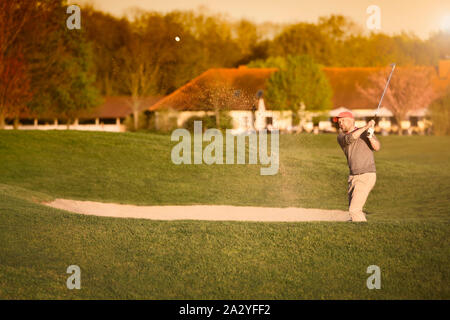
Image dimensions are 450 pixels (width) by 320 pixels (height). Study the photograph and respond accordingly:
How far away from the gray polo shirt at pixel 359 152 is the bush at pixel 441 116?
42813 millimetres

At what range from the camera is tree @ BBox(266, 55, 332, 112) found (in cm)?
5278

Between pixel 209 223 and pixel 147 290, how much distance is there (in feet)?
11.8

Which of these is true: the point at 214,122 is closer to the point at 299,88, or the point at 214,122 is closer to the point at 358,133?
the point at 299,88

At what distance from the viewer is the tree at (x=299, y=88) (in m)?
52.8

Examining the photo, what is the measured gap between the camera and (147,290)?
864 centimetres

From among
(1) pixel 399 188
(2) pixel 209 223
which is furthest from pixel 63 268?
(1) pixel 399 188

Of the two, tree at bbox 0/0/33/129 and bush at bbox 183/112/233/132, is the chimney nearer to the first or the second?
bush at bbox 183/112/233/132

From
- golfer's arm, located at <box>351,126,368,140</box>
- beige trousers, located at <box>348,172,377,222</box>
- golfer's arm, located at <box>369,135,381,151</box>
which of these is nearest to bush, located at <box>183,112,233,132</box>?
beige trousers, located at <box>348,172,377,222</box>

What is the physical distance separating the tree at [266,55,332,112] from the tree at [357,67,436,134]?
7466mm

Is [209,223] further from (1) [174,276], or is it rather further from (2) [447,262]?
(2) [447,262]

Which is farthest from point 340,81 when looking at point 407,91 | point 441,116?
point 441,116

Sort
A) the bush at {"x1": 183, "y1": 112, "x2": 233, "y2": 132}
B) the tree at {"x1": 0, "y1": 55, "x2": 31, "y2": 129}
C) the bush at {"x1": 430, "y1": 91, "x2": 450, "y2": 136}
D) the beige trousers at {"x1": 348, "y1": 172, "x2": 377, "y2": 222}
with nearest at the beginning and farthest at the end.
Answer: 1. the beige trousers at {"x1": 348, "y1": 172, "x2": 377, "y2": 222}
2. the bush at {"x1": 183, "y1": 112, "x2": 233, "y2": 132}
3. the tree at {"x1": 0, "y1": 55, "x2": 31, "y2": 129}
4. the bush at {"x1": 430, "y1": 91, "x2": 450, "y2": 136}

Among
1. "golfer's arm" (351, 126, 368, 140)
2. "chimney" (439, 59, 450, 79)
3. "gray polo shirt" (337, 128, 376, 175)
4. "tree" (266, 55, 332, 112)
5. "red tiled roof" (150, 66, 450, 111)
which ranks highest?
"chimney" (439, 59, 450, 79)

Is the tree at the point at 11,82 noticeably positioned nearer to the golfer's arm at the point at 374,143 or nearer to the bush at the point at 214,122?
the bush at the point at 214,122
